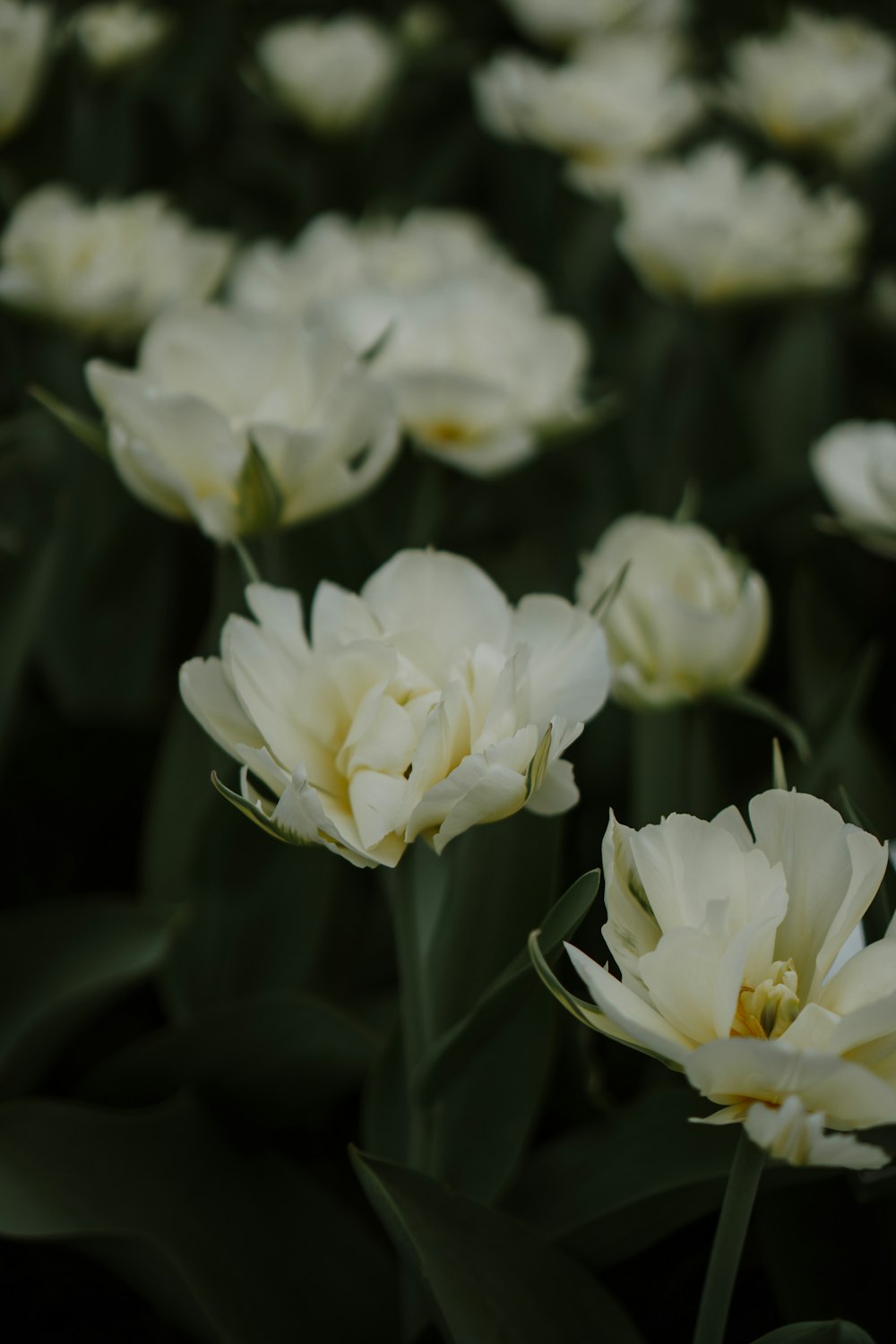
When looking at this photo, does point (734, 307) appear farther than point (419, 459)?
Yes

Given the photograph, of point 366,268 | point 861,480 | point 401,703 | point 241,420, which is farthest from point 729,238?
point 401,703

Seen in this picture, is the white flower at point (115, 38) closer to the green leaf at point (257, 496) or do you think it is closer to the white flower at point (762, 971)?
the green leaf at point (257, 496)

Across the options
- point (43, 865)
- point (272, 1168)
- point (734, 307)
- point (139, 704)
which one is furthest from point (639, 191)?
point (272, 1168)

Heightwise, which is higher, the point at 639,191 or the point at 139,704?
the point at 639,191

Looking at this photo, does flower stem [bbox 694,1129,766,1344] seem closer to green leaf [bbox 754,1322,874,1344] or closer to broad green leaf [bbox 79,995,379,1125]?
green leaf [bbox 754,1322,874,1344]

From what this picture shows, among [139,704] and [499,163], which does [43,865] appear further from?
[499,163]

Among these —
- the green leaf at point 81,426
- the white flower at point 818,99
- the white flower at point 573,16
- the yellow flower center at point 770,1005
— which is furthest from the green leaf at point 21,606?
the white flower at point 573,16
